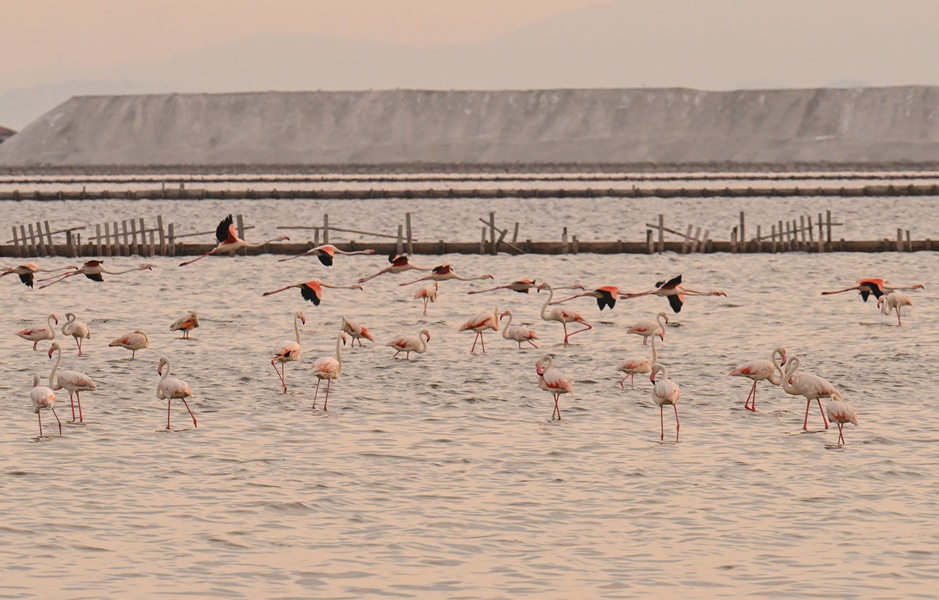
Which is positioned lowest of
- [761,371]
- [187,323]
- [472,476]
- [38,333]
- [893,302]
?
[472,476]

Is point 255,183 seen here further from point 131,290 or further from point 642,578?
point 642,578

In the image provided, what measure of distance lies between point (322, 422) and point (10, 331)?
13009 millimetres

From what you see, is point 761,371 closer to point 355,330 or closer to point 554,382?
point 554,382

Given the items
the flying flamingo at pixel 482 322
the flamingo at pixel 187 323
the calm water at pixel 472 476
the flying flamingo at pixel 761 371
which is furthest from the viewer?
the flamingo at pixel 187 323

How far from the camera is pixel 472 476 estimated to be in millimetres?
17062

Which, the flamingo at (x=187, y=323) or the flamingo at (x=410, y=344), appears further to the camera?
the flamingo at (x=187, y=323)

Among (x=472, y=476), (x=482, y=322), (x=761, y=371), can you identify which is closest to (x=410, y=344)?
(x=482, y=322)

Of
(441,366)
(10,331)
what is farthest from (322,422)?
(10,331)

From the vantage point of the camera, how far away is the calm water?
44.1 feet

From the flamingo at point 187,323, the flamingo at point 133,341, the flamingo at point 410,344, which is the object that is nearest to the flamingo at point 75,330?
the flamingo at point 133,341

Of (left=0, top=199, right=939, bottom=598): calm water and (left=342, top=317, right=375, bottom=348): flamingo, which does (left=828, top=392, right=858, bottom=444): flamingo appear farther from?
(left=342, top=317, right=375, bottom=348): flamingo

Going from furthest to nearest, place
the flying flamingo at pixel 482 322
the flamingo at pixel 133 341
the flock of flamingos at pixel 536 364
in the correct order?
the flying flamingo at pixel 482 322
the flamingo at pixel 133 341
the flock of flamingos at pixel 536 364

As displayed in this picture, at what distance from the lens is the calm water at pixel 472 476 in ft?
44.1

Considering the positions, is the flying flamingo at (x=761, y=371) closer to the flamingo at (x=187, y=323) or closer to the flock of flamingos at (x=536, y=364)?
the flock of flamingos at (x=536, y=364)
